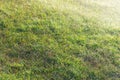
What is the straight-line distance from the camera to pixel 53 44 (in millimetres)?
9602

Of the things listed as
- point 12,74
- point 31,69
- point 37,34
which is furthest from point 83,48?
point 12,74

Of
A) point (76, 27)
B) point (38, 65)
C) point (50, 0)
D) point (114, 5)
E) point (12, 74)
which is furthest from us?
point (114, 5)

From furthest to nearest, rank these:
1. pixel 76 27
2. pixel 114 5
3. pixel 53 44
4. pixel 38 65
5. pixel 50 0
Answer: pixel 114 5 < pixel 50 0 < pixel 76 27 < pixel 53 44 < pixel 38 65

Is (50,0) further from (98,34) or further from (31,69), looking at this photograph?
(31,69)

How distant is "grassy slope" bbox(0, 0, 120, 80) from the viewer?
851 cm

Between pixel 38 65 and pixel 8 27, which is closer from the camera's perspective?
pixel 38 65

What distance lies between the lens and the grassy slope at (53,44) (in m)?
8.51

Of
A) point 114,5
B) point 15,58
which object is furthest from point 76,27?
point 114,5

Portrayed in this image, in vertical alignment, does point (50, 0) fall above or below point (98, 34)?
above

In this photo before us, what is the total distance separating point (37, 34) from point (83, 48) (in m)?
1.74

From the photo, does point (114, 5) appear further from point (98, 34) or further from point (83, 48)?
point (83, 48)

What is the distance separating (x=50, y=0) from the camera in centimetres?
1282

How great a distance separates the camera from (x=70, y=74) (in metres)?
8.65

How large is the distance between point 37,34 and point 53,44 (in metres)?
0.74
